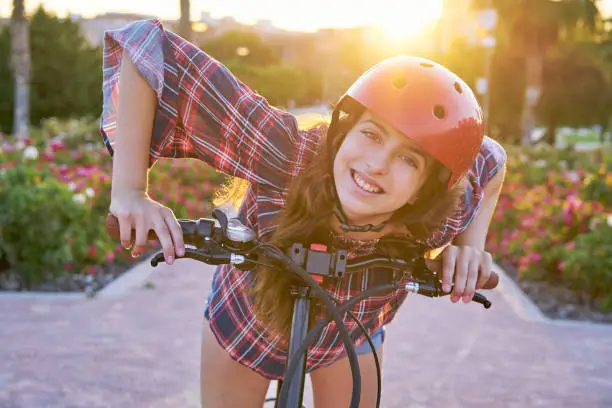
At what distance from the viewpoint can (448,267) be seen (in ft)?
6.23

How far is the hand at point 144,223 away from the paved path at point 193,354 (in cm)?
284

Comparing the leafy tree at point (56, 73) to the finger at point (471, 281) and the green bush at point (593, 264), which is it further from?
the finger at point (471, 281)

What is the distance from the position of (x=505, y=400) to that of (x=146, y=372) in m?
2.17

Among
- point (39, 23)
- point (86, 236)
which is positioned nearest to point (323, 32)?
point (39, 23)

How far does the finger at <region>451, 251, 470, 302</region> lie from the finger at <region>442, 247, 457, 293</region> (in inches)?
0.5

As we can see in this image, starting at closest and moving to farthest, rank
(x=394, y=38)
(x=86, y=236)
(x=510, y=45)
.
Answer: (x=86, y=236) < (x=510, y=45) < (x=394, y=38)

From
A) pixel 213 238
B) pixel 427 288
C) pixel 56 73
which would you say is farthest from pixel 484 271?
pixel 56 73

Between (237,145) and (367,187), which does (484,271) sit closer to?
(367,187)

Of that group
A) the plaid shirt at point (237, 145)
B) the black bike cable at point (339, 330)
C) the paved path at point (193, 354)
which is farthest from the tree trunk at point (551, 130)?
the black bike cable at point (339, 330)

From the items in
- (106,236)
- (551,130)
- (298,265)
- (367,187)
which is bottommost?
(551,130)

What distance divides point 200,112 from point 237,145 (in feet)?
0.43

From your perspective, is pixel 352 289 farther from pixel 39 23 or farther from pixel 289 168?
pixel 39 23

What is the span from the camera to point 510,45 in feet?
106

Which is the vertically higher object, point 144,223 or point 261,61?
point 144,223
